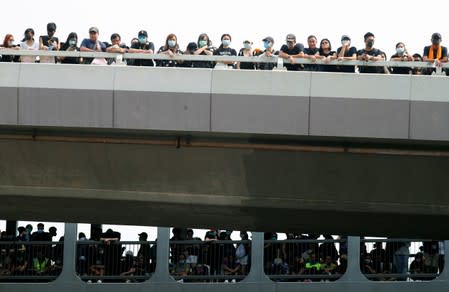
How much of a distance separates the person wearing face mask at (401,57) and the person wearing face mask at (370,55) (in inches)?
12.1

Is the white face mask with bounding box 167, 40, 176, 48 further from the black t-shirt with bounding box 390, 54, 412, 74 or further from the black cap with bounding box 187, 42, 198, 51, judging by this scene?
the black t-shirt with bounding box 390, 54, 412, 74

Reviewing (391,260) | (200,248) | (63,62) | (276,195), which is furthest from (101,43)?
(391,260)

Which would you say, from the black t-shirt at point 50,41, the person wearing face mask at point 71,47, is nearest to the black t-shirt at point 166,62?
the person wearing face mask at point 71,47

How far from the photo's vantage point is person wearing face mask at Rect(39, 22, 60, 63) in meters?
28.0

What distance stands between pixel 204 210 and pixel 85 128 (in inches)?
154

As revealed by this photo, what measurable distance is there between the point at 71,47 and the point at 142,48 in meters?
1.58

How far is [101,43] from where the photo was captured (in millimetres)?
28516

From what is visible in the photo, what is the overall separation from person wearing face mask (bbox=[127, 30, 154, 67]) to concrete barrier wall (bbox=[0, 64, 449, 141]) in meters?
1.64

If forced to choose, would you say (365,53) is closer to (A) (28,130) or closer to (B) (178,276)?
(A) (28,130)

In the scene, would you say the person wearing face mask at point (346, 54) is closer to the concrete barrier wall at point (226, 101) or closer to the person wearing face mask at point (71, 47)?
the concrete barrier wall at point (226, 101)

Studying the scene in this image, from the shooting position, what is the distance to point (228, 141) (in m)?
26.6

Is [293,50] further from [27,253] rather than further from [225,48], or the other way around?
[27,253]

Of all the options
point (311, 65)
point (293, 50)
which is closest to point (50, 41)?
point (293, 50)

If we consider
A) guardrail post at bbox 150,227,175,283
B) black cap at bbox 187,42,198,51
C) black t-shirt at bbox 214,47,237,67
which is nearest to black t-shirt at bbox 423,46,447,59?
black t-shirt at bbox 214,47,237,67
